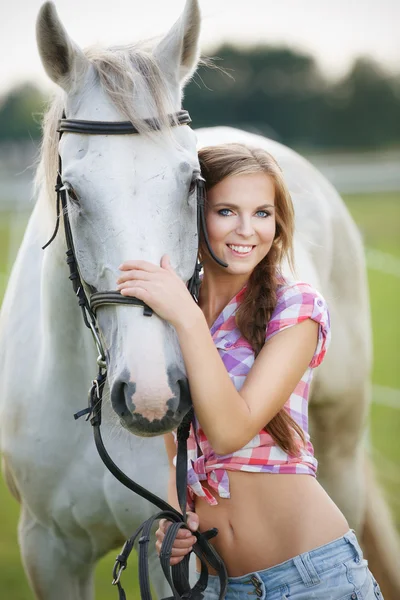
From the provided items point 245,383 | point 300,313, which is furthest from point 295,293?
point 245,383

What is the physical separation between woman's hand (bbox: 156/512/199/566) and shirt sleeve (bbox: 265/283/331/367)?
51 centimetres

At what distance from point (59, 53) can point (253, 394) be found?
3.69 feet

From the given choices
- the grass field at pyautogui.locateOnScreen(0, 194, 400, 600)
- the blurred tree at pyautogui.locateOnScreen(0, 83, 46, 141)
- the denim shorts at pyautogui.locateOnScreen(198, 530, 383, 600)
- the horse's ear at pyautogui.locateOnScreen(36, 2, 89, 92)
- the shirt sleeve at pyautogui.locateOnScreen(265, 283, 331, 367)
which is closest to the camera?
the denim shorts at pyautogui.locateOnScreen(198, 530, 383, 600)

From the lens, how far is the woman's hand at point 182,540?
2043 millimetres

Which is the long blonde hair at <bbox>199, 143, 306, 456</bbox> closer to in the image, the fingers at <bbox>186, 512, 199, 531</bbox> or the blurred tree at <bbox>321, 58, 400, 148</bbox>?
the fingers at <bbox>186, 512, 199, 531</bbox>

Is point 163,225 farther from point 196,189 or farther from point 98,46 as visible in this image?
point 98,46

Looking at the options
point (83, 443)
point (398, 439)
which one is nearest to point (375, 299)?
point (398, 439)

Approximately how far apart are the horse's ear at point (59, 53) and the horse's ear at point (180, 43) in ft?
0.76

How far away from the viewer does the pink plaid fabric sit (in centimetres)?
206

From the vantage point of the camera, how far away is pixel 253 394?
193 cm

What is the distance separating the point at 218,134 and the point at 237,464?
2314 millimetres

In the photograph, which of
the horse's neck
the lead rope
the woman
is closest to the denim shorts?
the woman

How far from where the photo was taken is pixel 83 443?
2764 mm

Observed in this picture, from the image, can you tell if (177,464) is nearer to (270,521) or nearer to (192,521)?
(192,521)
